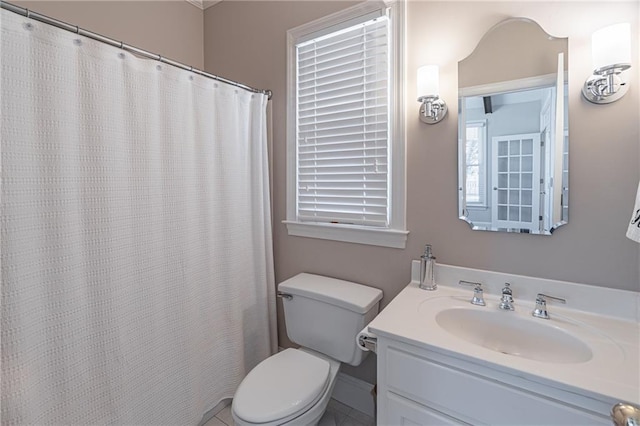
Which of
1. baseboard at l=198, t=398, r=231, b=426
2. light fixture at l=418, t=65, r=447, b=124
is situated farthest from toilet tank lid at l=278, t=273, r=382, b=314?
light fixture at l=418, t=65, r=447, b=124

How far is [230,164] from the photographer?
5.63ft

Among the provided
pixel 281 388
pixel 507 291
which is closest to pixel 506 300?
pixel 507 291

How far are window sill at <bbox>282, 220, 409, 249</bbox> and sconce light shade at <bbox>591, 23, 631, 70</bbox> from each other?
0.95 m

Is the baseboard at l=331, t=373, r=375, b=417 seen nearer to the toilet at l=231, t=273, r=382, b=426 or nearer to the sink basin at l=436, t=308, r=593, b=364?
the toilet at l=231, t=273, r=382, b=426

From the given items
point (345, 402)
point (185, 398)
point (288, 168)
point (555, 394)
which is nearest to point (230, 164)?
point (288, 168)

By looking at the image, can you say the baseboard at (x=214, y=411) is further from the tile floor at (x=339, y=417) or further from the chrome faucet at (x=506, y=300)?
the chrome faucet at (x=506, y=300)

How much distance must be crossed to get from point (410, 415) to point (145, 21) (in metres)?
2.57

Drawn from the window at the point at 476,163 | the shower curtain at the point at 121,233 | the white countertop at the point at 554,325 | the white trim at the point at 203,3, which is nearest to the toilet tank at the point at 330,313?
the white countertop at the point at 554,325

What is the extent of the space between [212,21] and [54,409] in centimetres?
244

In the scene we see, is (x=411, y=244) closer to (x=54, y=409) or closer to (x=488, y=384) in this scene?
(x=488, y=384)

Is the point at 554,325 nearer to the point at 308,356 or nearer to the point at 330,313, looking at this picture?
the point at 330,313

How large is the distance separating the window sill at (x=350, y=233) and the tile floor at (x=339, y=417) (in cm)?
96

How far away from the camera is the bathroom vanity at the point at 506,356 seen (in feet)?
2.58

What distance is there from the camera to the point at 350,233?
1.69 meters
